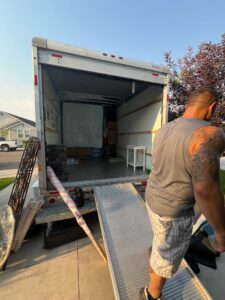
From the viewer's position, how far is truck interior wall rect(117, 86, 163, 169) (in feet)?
13.6

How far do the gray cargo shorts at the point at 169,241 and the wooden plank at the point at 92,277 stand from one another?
1039 mm

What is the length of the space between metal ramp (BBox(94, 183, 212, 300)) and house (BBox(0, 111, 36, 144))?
28162 millimetres

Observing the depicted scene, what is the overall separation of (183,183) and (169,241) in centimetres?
48

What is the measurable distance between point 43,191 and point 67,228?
2.53 feet

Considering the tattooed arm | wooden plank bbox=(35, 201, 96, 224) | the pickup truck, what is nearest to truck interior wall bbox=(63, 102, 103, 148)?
wooden plank bbox=(35, 201, 96, 224)

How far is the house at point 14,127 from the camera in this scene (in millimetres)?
27828

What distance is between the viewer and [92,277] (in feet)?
7.34

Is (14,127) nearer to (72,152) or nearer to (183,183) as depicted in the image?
(72,152)

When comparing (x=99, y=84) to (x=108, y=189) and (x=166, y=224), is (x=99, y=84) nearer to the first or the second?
(x=108, y=189)

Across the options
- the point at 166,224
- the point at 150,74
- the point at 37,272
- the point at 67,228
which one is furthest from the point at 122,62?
the point at 37,272

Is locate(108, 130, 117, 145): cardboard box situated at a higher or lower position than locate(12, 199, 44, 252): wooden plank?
higher

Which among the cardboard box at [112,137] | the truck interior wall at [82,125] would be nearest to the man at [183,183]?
the truck interior wall at [82,125]

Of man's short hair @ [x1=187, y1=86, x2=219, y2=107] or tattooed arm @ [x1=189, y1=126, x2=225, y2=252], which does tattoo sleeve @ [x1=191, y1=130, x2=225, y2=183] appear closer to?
tattooed arm @ [x1=189, y1=126, x2=225, y2=252]

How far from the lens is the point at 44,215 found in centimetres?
277
